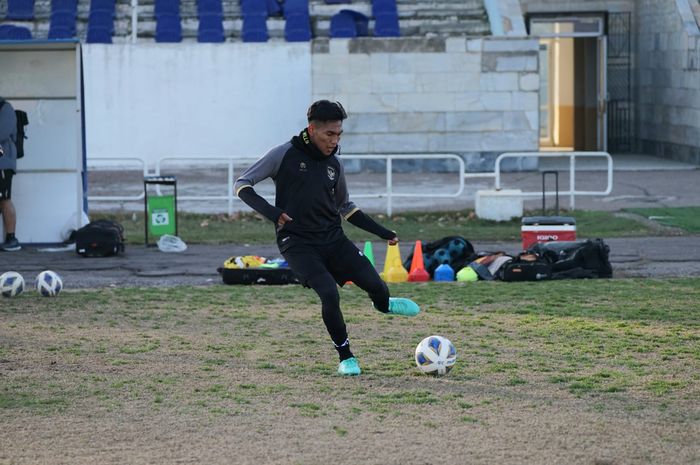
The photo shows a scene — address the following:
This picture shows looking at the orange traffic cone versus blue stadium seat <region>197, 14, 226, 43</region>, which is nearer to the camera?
the orange traffic cone

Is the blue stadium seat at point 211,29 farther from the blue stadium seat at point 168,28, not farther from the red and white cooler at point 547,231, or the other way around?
the red and white cooler at point 547,231

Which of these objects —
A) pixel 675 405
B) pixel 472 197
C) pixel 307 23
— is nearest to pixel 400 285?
pixel 675 405

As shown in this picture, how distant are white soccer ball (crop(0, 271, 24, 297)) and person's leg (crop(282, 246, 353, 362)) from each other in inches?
201

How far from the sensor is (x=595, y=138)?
1336 inches

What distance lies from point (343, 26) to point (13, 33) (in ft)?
24.1

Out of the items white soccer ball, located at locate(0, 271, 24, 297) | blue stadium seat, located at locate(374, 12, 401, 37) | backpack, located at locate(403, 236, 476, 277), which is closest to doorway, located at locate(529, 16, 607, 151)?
blue stadium seat, located at locate(374, 12, 401, 37)

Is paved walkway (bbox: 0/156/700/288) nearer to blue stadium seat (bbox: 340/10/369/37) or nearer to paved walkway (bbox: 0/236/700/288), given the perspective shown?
paved walkway (bbox: 0/236/700/288)

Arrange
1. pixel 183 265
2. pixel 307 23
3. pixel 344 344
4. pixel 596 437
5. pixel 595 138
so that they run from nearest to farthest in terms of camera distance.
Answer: pixel 596 437
pixel 344 344
pixel 183 265
pixel 307 23
pixel 595 138

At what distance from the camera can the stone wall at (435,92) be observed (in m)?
27.1

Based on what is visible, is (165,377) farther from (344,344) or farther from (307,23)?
(307,23)

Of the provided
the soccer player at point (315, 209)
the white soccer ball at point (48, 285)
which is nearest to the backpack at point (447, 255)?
the white soccer ball at point (48, 285)

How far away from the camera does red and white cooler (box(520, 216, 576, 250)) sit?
1569cm

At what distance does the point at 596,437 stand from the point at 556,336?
3.44 metres

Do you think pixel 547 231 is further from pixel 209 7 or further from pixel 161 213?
pixel 209 7
